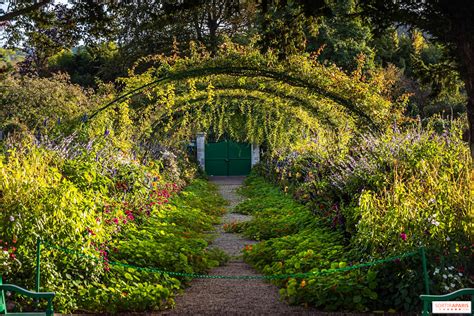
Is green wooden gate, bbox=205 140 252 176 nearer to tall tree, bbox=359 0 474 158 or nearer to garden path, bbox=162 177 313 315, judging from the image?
tall tree, bbox=359 0 474 158

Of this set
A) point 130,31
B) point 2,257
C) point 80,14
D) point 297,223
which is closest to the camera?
point 2,257

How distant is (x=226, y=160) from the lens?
2659 centimetres

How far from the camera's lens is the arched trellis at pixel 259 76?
12.1m

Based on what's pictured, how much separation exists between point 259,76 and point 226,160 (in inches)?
540

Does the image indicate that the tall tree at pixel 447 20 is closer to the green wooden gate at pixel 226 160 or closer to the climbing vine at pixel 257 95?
the climbing vine at pixel 257 95

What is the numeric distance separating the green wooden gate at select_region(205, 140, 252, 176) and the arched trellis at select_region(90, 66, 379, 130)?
13574 mm

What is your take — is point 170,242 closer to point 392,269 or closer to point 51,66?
point 392,269

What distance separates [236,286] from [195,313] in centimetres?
119

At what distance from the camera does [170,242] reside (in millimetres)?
8109

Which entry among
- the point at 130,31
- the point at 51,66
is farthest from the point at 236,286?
the point at 51,66

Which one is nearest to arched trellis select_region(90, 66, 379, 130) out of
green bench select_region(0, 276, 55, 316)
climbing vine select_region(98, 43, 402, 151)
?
climbing vine select_region(98, 43, 402, 151)

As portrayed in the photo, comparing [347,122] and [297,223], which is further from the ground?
[347,122]

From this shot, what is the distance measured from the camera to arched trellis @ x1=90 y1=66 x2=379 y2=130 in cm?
1212

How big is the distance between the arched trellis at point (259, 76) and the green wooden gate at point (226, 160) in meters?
13.6
